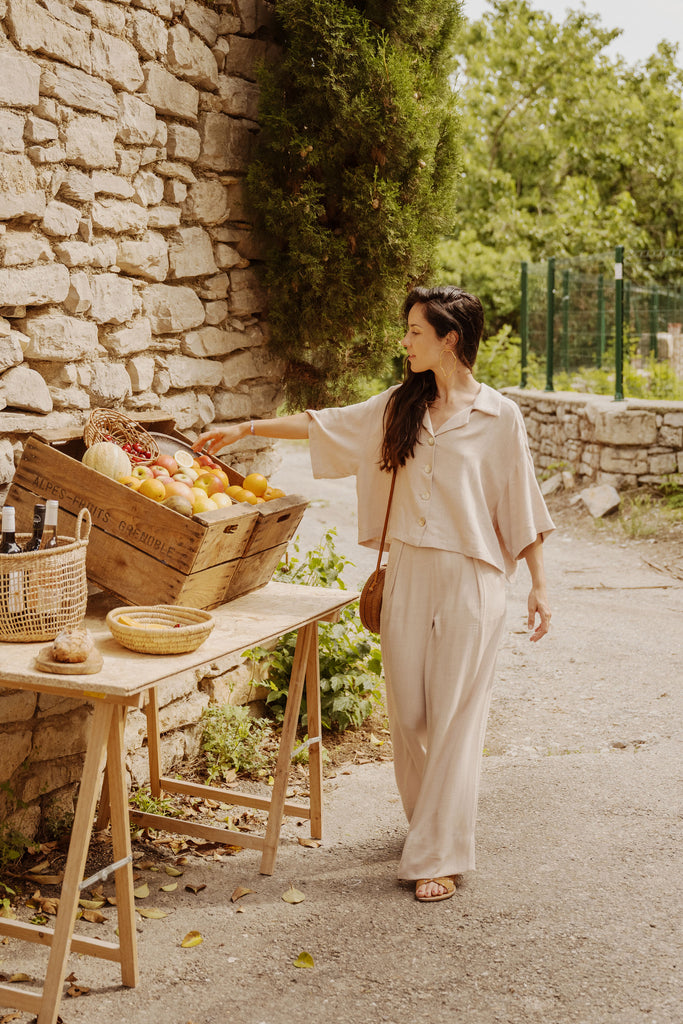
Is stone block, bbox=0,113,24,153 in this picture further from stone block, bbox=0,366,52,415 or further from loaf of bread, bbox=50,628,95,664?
loaf of bread, bbox=50,628,95,664

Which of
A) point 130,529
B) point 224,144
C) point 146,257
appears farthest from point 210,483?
point 224,144

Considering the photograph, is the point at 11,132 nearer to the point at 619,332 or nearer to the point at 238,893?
the point at 238,893

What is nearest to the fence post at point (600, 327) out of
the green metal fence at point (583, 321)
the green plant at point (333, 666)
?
the green metal fence at point (583, 321)

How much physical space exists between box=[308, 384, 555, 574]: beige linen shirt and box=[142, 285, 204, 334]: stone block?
96 centimetres

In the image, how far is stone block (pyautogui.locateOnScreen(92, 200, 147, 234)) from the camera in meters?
3.96

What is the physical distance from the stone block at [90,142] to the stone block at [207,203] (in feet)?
1.69

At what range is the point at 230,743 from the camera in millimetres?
4695

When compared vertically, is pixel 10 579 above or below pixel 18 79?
below

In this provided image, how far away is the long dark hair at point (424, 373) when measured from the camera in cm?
362

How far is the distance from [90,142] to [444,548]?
1948 mm

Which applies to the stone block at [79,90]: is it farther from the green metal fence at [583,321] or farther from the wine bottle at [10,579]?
the green metal fence at [583,321]

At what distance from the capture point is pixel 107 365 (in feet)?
13.3

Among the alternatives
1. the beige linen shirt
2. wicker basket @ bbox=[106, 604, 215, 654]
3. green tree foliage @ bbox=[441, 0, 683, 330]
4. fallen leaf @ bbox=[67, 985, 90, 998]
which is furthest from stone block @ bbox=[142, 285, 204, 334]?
green tree foliage @ bbox=[441, 0, 683, 330]

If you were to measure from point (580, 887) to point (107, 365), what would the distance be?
256 centimetres
